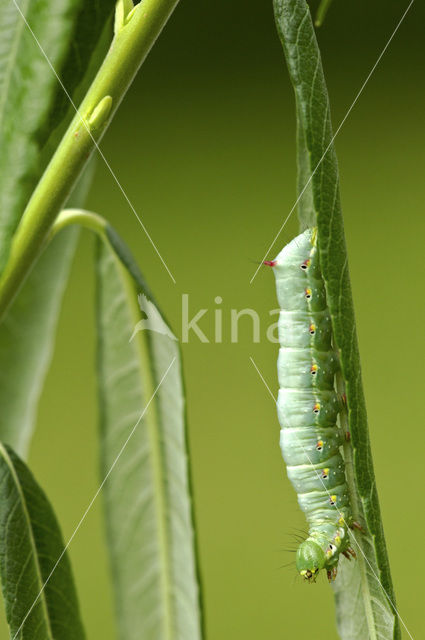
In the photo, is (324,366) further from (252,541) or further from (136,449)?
(252,541)

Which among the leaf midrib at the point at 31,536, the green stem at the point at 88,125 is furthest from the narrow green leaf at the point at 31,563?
the green stem at the point at 88,125

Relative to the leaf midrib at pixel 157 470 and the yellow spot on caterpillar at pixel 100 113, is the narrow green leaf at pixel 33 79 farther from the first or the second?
the leaf midrib at pixel 157 470

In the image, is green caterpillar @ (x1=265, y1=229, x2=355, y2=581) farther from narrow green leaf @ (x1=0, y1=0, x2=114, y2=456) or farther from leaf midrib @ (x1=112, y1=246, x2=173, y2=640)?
narrow green leaf @ (x1=0, y1=0, x2=114, y2=456)

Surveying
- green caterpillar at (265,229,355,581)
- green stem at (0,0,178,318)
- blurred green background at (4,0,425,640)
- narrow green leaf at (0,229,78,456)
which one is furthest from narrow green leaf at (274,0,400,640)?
blurred green background at (4,0,425,640)

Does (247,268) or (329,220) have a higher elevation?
(247,268)

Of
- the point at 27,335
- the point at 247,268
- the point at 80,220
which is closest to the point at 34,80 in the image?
the point at 80,220

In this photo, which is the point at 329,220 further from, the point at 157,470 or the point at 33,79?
the point at 157,470
